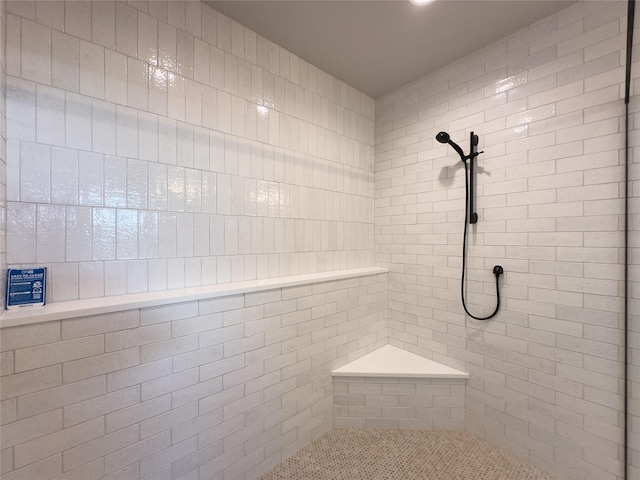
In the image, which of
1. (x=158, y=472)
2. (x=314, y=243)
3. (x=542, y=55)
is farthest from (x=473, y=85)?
(x=158, y=472)

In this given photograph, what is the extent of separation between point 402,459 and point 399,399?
347 mm

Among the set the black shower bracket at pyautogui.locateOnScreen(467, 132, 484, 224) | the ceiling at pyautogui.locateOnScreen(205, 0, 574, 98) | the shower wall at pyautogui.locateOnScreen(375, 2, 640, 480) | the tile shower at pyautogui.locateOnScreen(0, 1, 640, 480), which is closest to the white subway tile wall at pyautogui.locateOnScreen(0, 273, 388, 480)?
the tile shower at pyautogui.locateOnScreen(0, 1, 640, 480)

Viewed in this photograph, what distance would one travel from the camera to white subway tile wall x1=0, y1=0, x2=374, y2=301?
105 centimetres

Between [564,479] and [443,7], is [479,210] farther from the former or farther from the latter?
[564,479]

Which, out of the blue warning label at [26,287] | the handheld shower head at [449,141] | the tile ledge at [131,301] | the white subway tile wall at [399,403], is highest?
the handheld shower head at [449,141]

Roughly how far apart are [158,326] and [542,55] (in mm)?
2527

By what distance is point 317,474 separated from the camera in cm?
151

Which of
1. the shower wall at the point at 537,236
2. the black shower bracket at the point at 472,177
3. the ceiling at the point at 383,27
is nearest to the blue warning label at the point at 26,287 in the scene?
the ceiling at the point at 383,27

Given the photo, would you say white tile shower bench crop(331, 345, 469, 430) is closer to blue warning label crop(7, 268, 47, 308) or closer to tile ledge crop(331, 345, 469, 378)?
tile ledge crop(331, 345, 469, 378)

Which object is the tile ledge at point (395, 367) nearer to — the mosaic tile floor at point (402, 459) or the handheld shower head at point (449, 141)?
the mosaic tile floor at point (402, 459)

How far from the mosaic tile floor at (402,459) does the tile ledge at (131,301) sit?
107cm

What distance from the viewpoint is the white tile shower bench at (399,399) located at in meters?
1.87

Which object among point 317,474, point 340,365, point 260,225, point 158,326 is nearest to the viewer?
Answer: point 158,326

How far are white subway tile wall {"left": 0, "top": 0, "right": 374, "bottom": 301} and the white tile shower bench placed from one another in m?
0.88
